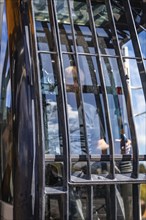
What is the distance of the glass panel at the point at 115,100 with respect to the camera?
261cm

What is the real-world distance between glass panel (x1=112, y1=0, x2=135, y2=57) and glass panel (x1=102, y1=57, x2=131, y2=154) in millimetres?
172

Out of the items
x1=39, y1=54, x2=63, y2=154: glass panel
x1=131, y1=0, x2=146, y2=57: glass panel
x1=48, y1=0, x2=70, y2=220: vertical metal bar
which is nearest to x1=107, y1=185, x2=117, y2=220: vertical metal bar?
x1=48, y1=0, x2=70, y2=220: vertical metal bar

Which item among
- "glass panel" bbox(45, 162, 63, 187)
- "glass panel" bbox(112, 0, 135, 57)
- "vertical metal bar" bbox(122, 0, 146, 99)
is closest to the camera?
"glass panel" bbox(45, 162, 63, 187)

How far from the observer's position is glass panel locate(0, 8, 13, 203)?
2.28 metres

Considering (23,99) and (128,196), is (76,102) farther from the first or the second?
(128,196)

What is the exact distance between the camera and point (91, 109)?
247 centimetres

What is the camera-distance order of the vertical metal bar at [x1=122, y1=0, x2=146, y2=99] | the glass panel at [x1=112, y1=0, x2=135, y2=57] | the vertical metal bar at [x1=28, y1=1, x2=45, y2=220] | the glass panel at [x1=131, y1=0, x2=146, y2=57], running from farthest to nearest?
the glass panel at [x1=131, y1=0, x2=146, y2=57], the glass panel at [x1=112, y1=0, x2=135, y2=57], the vertical metal bar at [x1=122, y1=0, x2=146, y2=99], the vertical metal bar at [x1=28, y1=1, x2=45, y2=220]

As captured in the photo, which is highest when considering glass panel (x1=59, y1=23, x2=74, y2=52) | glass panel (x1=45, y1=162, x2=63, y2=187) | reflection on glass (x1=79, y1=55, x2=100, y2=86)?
glass panel (x1=59, y1=23, x2=74, y2=52)

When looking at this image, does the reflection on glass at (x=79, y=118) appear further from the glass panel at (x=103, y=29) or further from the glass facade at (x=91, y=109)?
the glass panel at (x=103, y=29)

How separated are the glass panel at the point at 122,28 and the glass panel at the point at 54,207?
1.24 metres

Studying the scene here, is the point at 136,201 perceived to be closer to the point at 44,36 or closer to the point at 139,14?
the point at 44,36

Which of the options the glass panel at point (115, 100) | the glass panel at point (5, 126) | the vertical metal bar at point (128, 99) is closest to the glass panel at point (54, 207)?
the glass panel at point (5, 126)

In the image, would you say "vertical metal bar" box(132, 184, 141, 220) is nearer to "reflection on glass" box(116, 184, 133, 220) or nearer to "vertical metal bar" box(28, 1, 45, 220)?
"reflection on glass" box(116, 184, 133, 220)

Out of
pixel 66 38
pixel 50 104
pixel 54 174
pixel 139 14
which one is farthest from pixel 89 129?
pixel 139 14
